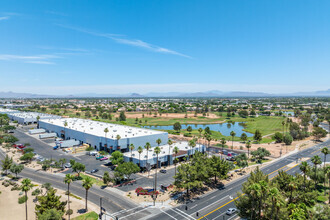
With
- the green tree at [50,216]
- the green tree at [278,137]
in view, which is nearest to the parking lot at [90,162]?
the green tree at [50,216]

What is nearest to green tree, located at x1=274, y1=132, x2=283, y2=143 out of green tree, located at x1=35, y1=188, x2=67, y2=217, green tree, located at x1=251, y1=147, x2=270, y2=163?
green tree, located at x1=251, y1=147, x2=270, y2=163

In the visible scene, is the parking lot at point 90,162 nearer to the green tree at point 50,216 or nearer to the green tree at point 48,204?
the green tree at point 48,204

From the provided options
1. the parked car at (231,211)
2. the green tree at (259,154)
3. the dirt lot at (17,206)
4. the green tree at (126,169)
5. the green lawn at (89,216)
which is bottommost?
the dirt lot at (17,206)

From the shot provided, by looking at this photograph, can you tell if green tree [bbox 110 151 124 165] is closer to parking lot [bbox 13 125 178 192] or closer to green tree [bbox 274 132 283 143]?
parking lot [bbox 13 125 178 192]

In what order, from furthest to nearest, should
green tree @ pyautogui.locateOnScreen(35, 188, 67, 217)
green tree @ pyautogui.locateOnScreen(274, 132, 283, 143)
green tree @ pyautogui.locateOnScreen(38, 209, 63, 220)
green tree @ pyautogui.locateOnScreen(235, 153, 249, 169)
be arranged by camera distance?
green tree @ pyautogui.locateOnScreen(274, 132, 283, 143) < green tree @ pyautogui.locateOnScreen(235, 153, 249, 169) < green tree @ pyautogui.locateOnScreen(35, 188, 67, 217) < green tree @ pyautogui.locateOnScreen(38, 209, 63, 220)

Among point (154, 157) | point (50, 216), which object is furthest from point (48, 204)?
point (154, 157)

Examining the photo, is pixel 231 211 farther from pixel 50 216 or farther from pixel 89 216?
pixel 50 216

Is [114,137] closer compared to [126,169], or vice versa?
[126,169]

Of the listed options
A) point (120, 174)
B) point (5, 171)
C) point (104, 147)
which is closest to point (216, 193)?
point (120, 174)

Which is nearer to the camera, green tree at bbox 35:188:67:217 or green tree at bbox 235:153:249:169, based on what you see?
green tree at bbox 35:188:67:217

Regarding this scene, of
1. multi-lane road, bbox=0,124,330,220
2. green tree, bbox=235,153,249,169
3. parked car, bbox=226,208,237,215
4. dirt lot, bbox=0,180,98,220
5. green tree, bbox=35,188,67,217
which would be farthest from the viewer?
green tree, bbox=235,153,249,169

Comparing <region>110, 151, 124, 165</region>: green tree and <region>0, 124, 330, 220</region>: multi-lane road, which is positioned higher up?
<region>110, 151, 124, 165</region>: green tree
